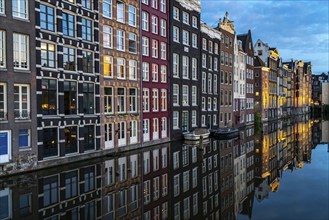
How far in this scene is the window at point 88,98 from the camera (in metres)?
31.0

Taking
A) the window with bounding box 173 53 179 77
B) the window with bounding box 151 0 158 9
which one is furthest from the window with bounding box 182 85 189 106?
the window with bounding box 151 0 158 9

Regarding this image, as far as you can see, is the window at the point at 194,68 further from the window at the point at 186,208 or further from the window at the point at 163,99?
the window at the point at 186,208

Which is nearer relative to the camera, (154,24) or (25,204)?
(25,204)

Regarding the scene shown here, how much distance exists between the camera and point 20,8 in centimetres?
2459

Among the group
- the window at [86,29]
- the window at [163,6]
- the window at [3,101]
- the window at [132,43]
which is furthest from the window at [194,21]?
the window at [3,101]

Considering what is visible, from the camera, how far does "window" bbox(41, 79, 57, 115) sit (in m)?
26.6

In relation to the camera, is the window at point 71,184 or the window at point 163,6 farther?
the window at point 163,6

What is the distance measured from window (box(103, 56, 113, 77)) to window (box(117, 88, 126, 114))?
2.33 metres

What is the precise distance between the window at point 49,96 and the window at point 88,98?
12.0 ft

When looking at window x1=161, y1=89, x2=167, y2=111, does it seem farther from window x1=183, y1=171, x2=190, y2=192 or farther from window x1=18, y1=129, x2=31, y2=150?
window x1=18, y1=129, x2=31, y2=150

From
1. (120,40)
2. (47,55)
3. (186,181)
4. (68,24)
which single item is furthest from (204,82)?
(186,181)

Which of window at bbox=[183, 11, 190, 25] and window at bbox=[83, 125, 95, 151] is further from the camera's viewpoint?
window at bbox=[183, 11, 190, 25]

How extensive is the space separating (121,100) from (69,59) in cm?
869

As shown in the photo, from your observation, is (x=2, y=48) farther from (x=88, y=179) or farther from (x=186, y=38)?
(x=186, y=38)
